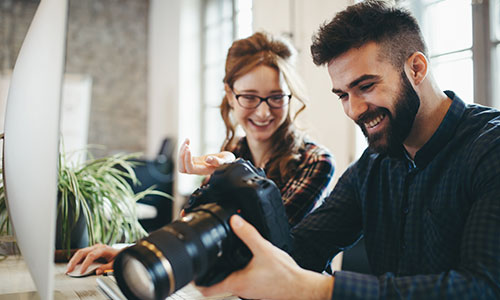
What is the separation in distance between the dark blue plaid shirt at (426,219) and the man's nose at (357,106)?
5.5 inches

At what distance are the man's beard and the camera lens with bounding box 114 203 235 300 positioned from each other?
42 centimetres

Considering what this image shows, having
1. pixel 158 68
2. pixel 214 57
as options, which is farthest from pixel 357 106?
pixel 158 68

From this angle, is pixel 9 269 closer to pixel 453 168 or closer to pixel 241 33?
pixel 453 168

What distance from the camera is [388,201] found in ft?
3.04

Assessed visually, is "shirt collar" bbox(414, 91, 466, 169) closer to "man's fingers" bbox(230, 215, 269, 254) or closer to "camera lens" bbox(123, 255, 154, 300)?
"man's fingers" bbox(230, 215, 269, 254)

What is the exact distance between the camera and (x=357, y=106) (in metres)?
0.84

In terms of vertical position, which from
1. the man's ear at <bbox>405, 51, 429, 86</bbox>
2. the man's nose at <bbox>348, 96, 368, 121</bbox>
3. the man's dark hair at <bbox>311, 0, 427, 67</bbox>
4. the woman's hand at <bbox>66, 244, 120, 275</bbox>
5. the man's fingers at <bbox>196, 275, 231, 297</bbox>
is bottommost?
the woman's hand at <bbox>66, 244, 120, 275</bbox>

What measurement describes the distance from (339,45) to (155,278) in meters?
0.59

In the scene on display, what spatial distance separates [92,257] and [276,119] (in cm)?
64

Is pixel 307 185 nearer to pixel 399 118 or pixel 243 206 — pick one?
pixel 399 118

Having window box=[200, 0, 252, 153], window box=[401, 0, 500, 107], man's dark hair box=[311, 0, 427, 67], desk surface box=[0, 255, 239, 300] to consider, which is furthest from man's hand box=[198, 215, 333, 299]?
window box=[200, 0, 252, 153]

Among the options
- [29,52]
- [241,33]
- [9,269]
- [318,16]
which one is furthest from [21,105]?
[241,33]

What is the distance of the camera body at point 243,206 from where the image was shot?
1.90ft

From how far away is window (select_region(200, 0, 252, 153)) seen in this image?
356 centimetres
